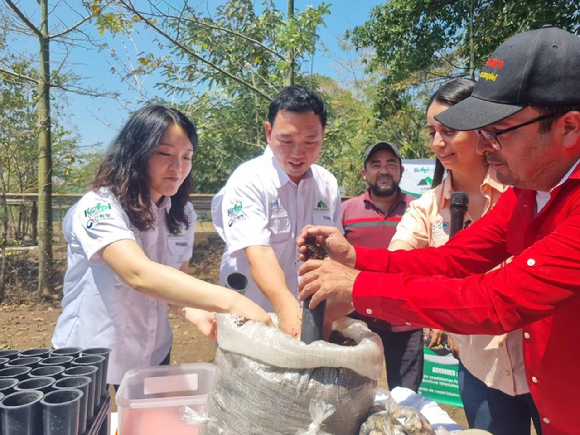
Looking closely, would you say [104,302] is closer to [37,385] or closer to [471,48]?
[37,385]

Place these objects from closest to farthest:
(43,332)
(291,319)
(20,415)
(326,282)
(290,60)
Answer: (20,415)
(326,282)
(291,319)
(290,60)
(43,332)

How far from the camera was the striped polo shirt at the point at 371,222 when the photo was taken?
151 inches

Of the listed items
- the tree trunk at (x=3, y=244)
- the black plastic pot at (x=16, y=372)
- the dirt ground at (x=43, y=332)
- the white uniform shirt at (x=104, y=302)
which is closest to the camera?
the black plastic pot at (x=16, y=372)

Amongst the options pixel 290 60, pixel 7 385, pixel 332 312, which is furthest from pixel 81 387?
pixel 290 60

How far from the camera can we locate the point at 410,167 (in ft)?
17.0

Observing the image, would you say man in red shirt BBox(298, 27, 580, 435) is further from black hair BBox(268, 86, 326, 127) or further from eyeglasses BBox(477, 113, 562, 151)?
black hair BBox(268, 86, 326, 127)

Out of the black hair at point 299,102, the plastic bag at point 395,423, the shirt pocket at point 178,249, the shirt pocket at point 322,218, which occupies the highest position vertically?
the black hair at point 299,102

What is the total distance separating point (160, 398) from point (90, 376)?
0.35m

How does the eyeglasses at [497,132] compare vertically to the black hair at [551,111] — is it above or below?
below

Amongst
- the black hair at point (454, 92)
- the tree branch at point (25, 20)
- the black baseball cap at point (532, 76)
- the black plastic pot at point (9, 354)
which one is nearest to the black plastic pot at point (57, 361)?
the black plastic pot at point (9, 354)

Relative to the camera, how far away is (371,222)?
390 cm

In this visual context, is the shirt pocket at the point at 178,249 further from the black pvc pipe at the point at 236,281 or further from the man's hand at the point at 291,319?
the man's hand at the point at 291,319

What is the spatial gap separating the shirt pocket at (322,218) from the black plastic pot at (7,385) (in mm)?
1524

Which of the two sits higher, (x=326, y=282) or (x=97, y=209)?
(x=97, y=209)
